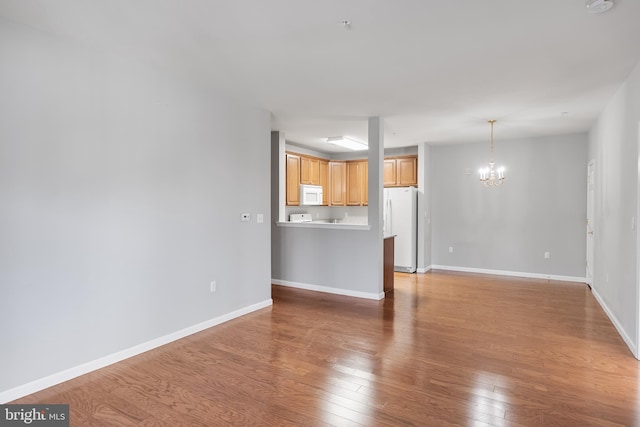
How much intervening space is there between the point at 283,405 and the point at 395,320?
2.09 metres

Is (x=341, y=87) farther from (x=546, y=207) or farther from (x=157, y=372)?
(x=546, y=207)

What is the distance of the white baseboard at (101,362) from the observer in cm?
245

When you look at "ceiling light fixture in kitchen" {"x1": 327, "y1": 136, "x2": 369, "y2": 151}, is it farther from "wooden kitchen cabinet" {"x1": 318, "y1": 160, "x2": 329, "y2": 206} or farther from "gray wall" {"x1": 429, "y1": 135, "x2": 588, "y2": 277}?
"gray wall" {"x1": 429, "y1": 135, "x2": 588, "y2": 277}

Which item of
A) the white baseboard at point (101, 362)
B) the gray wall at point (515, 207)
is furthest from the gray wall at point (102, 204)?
the gray wall at point (515, 207)

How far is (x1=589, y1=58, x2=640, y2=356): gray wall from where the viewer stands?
10.6 ft

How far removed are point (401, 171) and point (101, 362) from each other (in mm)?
6127

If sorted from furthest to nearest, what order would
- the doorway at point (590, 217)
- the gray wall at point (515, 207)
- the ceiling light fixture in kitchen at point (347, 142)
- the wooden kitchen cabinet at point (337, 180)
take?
the wooden kitchen cabinet at point (337, 180)
the ceiling light fixture in kitchen at point (347, 142)
the gray wall at point (515, 207)
the doorway at point (590, 217)

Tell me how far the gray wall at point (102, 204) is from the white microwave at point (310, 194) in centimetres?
290

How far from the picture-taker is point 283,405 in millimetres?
2379

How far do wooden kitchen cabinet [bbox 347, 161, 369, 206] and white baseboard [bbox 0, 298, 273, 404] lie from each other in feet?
14.6

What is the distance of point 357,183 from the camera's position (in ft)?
26.3

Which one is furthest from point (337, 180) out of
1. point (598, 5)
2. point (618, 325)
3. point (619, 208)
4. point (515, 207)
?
point (598, 5)

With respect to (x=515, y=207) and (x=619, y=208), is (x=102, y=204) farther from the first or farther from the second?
(x=515, y=207)

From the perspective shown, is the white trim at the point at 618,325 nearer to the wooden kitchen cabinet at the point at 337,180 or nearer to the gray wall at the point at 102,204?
the gray wall at the point at 102,204
